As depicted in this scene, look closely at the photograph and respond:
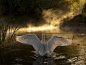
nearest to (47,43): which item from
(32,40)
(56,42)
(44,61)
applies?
(56,42)

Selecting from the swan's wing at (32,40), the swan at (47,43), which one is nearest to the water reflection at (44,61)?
the swan at (47,43)

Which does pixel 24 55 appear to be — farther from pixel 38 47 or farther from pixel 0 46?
pixel 0 46

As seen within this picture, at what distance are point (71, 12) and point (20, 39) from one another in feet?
86.6

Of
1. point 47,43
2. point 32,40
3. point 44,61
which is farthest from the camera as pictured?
point 32,40

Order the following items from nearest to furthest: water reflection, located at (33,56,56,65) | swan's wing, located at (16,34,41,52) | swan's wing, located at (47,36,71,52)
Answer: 1. water reflection, located at (33,56,56,65)
2. swan's wing, located at (47,36,71,52)
3. swan's wing, located at (16,34,41,52)

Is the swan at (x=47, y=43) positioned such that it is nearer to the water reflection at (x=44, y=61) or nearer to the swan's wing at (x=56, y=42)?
the swan's wing at (x=56, y=42)

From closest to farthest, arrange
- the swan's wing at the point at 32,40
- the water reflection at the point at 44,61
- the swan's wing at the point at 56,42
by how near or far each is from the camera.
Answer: the water reflection at the point at 44,61
the swan's wing at the point at 56,42
the swan's wing at the point at 32,40

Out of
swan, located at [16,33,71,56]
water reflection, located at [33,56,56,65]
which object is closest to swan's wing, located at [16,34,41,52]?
swan, located at [16,33,71,56]

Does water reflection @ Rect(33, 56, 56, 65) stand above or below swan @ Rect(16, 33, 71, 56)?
below

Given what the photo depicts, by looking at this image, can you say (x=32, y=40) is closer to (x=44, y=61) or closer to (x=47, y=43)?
(x=47, y=43)

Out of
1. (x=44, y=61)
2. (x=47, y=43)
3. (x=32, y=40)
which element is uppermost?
(x=32, y=40)

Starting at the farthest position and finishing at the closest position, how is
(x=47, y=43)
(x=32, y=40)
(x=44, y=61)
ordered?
1. (x=32, y=40)
2. (x=47, y=43)
3. (x=44, y=61)

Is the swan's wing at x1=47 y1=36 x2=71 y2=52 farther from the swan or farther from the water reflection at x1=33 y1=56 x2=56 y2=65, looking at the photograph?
the water reflection at x1=33 y1=56 x2=56 y2=65

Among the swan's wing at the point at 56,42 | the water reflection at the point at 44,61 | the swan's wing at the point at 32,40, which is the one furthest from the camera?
the swan's wing at the point at 32,40
